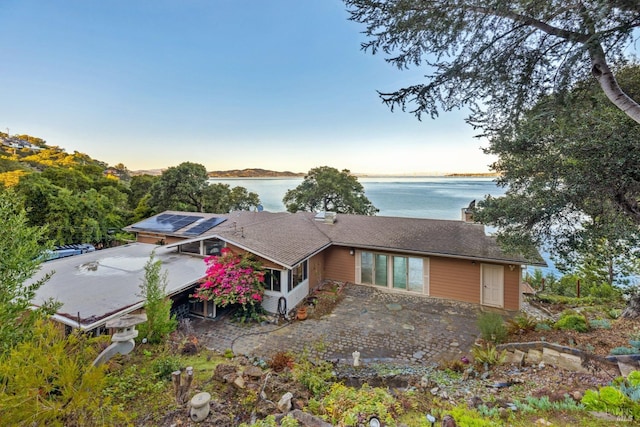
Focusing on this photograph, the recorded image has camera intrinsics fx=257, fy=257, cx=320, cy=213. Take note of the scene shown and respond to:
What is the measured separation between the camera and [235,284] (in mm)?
9117

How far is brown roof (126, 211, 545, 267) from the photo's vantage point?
10.2 meters

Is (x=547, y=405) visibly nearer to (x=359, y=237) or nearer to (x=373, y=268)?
(x=373, y=268)

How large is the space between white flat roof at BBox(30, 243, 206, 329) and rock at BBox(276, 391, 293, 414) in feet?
16.0

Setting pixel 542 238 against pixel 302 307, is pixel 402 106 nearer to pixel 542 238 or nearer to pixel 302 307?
pixel 542 238

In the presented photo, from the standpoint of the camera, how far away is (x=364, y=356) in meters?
7.28

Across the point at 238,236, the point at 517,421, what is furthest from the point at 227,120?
the point at 517,421

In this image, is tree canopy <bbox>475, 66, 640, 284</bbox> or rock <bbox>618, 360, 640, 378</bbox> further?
tree canopy <bbox>475, 66, 640, 284</bbox>

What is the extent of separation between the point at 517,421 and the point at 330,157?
29.5 m

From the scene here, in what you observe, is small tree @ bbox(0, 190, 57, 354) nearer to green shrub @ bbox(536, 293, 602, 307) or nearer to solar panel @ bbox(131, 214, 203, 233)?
solar panel @ bbox(131, 214, 203, 233)

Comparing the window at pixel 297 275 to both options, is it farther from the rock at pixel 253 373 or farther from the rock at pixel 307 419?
the rock at pixel 307 419

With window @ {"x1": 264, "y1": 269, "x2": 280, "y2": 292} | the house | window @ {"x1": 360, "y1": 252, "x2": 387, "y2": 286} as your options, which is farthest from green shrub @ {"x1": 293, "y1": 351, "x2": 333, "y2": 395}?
window @ {"x1": 360, "y1": 252, "x2": 387, "y2": 286}

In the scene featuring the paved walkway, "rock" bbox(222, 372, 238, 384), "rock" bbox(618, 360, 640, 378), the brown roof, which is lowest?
the paved walkway

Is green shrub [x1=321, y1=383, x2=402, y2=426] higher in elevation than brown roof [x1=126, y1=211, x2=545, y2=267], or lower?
lower

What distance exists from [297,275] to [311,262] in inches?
51.0
